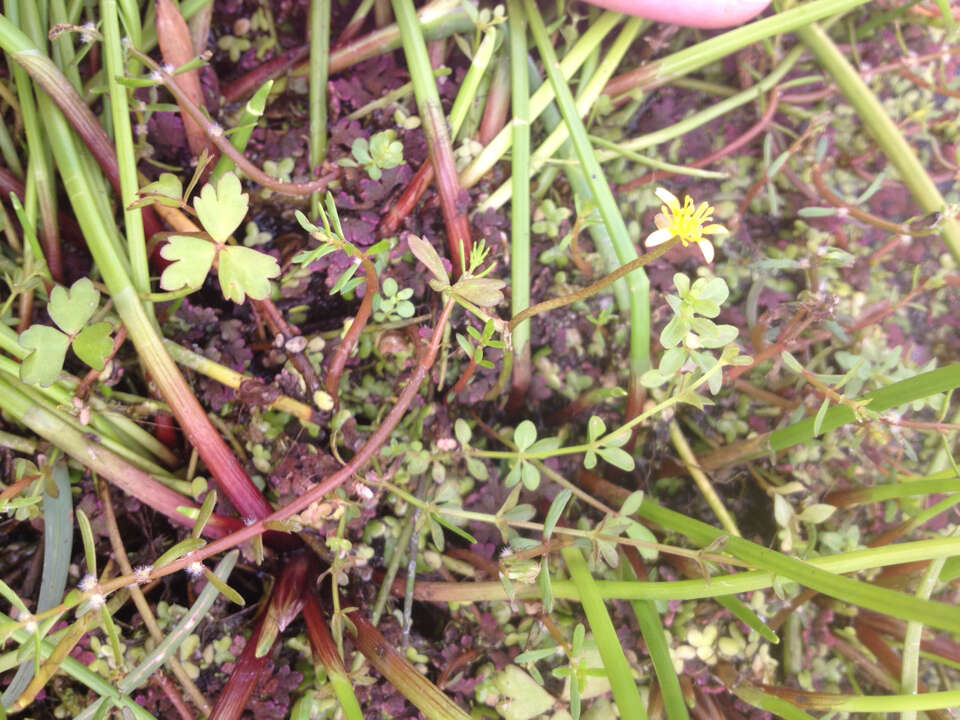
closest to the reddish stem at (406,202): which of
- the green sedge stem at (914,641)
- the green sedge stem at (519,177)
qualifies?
the green sedge stem at (519,177)

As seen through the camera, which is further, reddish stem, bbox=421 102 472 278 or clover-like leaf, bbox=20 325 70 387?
reddish stem, bbox=421 102 472 278

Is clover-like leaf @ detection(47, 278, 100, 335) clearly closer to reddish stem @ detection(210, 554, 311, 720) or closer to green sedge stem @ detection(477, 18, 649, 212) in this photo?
reddish stem @ detection(210, 554, 311, 720)

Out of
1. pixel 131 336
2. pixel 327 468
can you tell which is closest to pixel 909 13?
pixel 327 468

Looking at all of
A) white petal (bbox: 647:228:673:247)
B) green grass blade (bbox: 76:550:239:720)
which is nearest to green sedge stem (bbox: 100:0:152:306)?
green grass blade (bbox: 76:550:239:720)

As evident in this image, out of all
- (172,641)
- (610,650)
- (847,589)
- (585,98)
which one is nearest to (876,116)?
(585,98)

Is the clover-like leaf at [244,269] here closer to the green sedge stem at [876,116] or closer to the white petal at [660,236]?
the white petal at [660,236]
